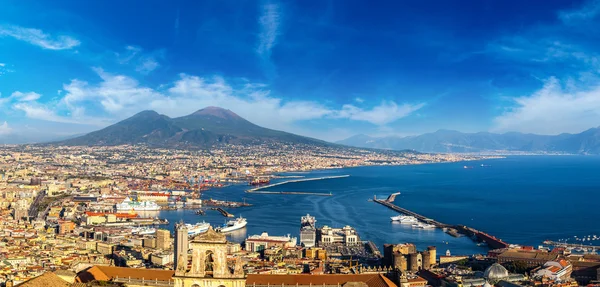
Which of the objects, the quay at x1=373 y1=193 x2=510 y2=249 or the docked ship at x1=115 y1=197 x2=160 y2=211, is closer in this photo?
the quay at x1=373 y1=193 x2=510 y2=249

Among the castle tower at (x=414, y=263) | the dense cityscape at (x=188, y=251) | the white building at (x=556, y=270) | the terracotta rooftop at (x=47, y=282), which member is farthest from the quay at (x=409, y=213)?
the terracotta rooftop at (x=47, y=282)

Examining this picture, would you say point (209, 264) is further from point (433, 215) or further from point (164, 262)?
point (433, 215)

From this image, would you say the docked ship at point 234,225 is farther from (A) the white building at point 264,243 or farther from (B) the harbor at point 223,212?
(A) the white building at point 264,243

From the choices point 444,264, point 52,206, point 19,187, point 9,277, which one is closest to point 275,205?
point 52,206

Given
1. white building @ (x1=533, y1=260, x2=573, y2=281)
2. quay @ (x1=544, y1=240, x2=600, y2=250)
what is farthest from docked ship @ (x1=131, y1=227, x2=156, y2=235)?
quay @ (x1=544, y1=240, x2=600, y2=250)

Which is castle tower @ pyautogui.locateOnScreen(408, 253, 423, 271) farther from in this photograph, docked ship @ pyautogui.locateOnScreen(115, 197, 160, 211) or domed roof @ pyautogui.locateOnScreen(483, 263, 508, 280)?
docked ship @ pyautogui.locateOnScreen(115, 197, 160, 211)
